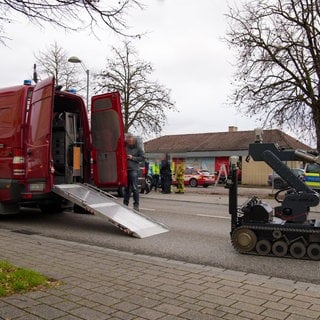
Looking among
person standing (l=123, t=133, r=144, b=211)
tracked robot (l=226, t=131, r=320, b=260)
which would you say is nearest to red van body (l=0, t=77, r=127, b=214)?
person standing (l=123, t=133, r=144, b=211)

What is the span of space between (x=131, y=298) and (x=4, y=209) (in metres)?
5.81

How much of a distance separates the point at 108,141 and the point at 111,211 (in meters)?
2.37

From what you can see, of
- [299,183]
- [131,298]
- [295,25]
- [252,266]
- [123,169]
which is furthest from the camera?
[295,25]

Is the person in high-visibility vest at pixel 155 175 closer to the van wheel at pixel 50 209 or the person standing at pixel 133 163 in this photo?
the van wheel at pixel 50 209

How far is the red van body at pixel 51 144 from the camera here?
29.3ft

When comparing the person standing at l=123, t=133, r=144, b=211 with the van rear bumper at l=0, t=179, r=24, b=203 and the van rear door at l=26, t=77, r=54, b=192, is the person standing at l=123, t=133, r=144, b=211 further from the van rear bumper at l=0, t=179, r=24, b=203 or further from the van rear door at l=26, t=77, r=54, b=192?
the van rear bumper at l=0, t=179, r=24, b=203

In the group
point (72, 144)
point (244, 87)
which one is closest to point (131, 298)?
point (72, 144)

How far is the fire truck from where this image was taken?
8758mm

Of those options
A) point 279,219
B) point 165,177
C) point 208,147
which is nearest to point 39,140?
point 279,219

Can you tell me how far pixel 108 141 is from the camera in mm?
10375

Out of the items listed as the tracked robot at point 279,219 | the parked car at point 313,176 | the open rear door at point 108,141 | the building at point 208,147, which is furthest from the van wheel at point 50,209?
the building at point 208,147

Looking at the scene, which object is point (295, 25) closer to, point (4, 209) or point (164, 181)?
point (164, 181)

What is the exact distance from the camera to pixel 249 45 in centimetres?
2186

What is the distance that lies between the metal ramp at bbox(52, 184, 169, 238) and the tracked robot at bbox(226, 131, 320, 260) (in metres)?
2.04
